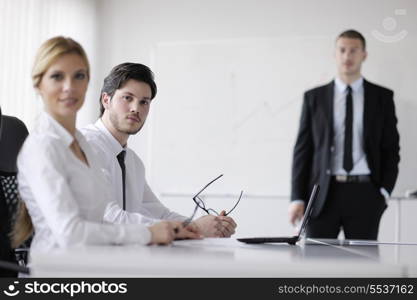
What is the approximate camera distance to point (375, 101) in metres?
3.46

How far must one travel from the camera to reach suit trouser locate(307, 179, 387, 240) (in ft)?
10.7

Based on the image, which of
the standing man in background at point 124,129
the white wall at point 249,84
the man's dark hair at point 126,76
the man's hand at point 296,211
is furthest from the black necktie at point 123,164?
the white wall at point 249,84

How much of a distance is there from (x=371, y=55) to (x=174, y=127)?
171 cm

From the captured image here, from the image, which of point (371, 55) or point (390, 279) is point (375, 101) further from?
point (390, 279)

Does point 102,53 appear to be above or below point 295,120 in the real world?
above

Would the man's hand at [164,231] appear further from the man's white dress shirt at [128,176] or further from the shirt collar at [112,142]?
the shirt collar at [112,142]

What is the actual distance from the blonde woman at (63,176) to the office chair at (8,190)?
28 centimetres

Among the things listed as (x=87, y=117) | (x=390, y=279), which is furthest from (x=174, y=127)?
(x=390, y=279)

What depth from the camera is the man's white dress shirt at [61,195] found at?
1495 millimetres

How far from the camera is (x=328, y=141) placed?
3393 millimetres

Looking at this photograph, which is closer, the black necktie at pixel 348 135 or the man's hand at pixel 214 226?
the man's hand at pixel 214 226

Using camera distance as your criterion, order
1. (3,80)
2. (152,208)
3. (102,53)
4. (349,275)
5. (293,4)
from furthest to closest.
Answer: (102,53) < (293,4) < (3,80) < (152,208) < (349,275)

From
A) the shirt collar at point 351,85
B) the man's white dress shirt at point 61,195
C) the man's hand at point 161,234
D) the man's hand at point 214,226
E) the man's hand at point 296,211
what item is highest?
the shirt collar at point 351,85

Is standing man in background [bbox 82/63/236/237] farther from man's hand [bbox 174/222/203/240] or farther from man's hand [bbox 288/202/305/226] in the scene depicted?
man's hand [bbox 288/202/305/226]
